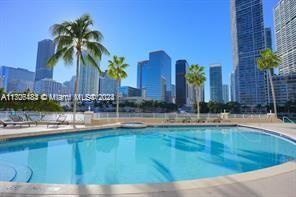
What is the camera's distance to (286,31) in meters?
71.0

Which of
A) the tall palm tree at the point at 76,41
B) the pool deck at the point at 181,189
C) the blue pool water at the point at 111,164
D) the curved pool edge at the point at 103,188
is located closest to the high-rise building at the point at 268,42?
the tall palm tree at the point at 76,41

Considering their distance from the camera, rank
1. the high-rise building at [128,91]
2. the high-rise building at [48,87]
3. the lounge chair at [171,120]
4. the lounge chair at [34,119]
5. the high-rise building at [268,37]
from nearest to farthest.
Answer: the lounge chair at [34,119], the lounge chair at [171,120], the high-rise building at [48,87], the high-rise building at [268,37], the high-rise building at [128,91]

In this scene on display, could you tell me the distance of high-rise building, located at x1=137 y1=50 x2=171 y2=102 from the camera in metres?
127

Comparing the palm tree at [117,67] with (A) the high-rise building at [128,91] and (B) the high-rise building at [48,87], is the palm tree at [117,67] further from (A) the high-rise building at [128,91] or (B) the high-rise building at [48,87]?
(A) the high-rise building at [128,91]

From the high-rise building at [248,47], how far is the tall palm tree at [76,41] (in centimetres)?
8415

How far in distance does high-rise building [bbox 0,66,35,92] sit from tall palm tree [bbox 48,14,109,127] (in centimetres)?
4910

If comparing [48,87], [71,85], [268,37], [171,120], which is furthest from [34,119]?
[268,37]

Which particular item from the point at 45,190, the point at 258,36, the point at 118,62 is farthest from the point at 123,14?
the point at 258,36

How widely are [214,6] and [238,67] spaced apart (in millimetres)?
83929

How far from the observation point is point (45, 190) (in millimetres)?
3102

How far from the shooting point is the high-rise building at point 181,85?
122375 millimetres

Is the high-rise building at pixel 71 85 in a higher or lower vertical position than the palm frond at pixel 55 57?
higher

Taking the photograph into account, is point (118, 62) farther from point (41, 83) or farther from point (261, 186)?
point (41, 83)

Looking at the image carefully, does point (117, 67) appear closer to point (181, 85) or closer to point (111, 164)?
point (111, 164)
